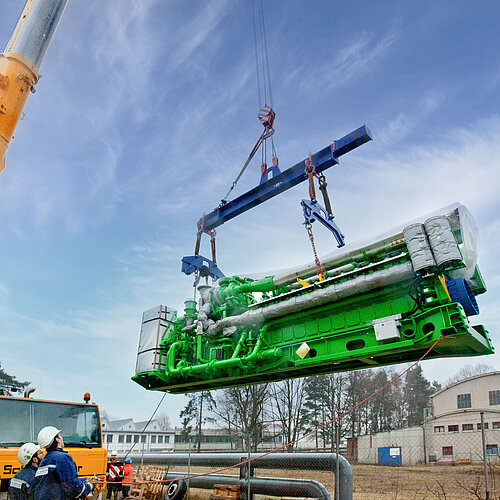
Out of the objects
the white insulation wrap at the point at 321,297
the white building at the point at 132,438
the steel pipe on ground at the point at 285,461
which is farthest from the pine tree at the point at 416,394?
the white insulation wrap at the point at 321,297

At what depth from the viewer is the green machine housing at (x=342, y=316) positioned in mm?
7023

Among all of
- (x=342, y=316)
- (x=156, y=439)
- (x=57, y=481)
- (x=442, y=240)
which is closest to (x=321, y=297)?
(x=342, y=316)

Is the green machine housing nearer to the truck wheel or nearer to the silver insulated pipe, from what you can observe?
the truck wheel

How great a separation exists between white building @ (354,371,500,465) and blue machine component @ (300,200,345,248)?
2489 centimetres

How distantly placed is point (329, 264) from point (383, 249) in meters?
1.09

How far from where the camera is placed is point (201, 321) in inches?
397

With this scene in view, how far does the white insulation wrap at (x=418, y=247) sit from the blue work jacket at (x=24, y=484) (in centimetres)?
588

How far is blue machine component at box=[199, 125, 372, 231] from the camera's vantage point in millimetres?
11219

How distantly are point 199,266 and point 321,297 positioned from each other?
6014 millimetres

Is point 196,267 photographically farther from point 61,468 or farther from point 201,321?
point 61,468

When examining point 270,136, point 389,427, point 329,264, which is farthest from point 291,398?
point 329,264

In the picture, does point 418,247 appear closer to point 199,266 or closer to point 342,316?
point 342,316

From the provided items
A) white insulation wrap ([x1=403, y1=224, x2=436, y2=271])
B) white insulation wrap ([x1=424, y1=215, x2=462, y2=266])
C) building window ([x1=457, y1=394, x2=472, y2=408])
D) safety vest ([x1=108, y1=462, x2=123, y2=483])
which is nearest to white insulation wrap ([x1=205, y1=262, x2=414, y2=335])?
white insulation wrap ([x1=403, y1=224, x2=436, y2=271])

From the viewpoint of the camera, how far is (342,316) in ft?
27.0
